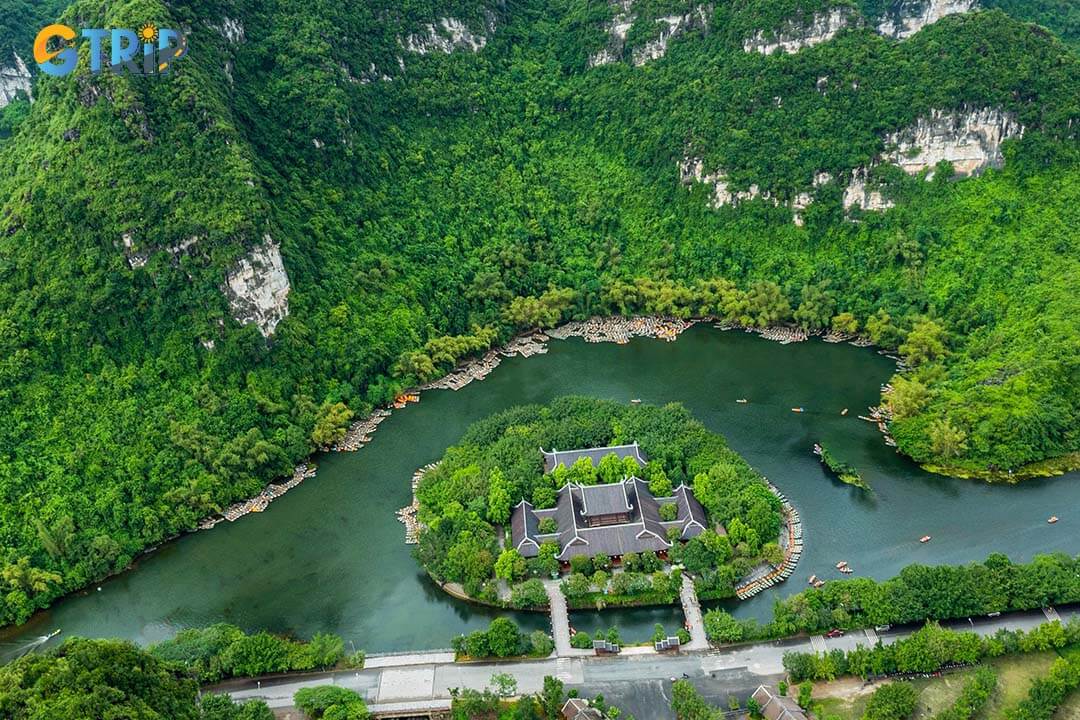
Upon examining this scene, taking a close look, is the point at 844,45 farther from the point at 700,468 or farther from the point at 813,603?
the point at 813,603

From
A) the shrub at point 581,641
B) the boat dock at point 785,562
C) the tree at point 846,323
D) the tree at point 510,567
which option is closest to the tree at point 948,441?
the boat dock at point 785,562

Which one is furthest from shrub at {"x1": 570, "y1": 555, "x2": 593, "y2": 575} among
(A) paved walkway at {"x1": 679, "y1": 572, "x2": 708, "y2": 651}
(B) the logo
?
(B) the logo

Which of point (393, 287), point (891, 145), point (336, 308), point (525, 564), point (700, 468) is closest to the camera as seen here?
point (525, 564)

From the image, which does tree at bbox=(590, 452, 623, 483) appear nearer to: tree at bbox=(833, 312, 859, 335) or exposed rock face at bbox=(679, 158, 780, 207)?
tree at bbox=(833, 312, 859, 335)

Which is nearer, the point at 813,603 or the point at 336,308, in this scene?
the point at 813,603

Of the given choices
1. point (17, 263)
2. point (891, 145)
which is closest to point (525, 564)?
point (17, 263)

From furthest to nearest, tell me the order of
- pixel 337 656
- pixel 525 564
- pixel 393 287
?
pixel 393 287 < pixel 525 564 < pixel 337 656

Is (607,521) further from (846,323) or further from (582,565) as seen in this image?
(846,323)
